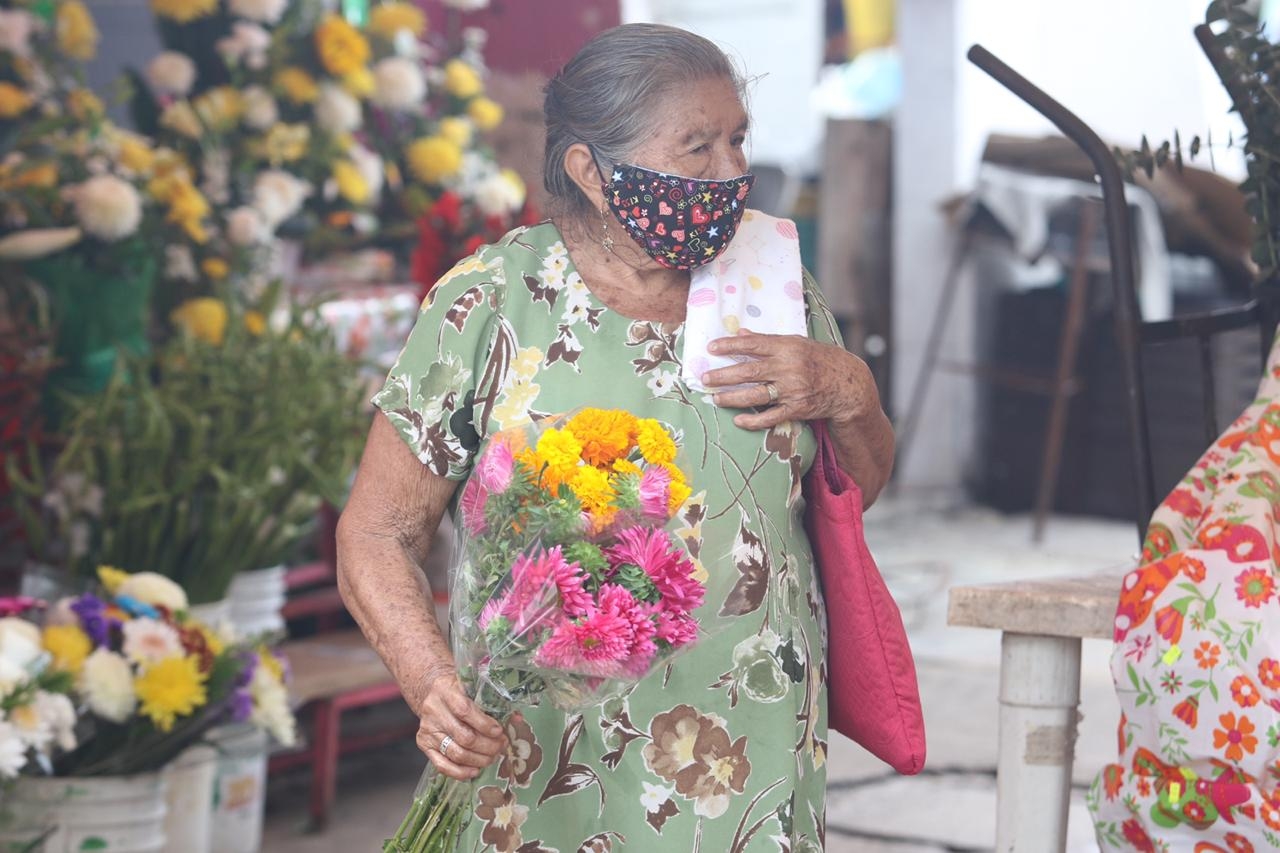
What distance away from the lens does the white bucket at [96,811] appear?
2.51m

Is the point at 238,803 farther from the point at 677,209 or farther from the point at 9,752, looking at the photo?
the point at 677,209

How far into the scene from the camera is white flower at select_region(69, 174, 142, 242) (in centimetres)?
319

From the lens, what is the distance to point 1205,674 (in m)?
1.76

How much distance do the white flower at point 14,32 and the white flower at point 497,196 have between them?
1.18 metres

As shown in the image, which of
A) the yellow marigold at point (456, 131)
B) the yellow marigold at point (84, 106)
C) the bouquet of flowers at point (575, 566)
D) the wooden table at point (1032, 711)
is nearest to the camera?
the bouquet of flowers at point (575, 566)

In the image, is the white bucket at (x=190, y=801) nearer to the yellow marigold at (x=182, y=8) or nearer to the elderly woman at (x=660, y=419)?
the elderly woman at (x=660, y=419)

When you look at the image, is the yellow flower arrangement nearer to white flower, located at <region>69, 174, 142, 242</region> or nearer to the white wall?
white flower, located at <region>69, 174, 142, 242</region>

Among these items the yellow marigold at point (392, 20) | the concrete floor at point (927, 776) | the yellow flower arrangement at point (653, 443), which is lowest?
the concrete floor at point (927, 776)

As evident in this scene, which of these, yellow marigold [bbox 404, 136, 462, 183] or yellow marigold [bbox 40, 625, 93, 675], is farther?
yellow marigold [bbox 404, 136, 462, 183]

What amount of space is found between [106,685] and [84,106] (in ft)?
4.87

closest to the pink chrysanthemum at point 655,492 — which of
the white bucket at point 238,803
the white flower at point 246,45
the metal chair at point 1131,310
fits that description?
the metal chair at point 1131,310

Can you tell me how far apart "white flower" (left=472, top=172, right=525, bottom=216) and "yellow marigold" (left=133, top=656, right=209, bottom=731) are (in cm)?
182

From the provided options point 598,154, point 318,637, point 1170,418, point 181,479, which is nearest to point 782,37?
point 1170,418

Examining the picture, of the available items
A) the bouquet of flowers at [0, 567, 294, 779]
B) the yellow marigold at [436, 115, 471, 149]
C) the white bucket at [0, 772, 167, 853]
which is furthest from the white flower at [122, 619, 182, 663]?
the yellow marigold at [436, 115, 471, 149]
